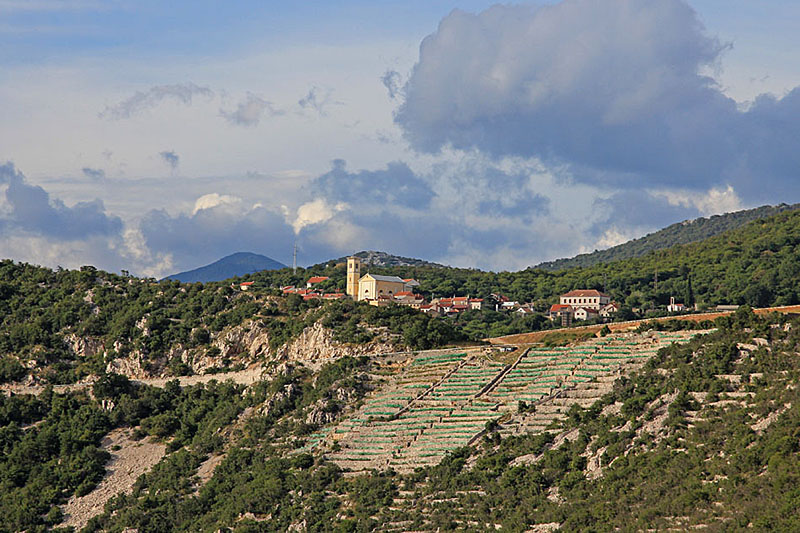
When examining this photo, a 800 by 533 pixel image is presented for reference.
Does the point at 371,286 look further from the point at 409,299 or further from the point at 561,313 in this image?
the point at 561,313

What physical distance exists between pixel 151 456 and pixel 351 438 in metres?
14.3

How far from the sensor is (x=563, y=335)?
7456 cm

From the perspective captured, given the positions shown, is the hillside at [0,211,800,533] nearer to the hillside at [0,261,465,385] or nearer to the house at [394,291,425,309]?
the hillside at [0,261,465,385]

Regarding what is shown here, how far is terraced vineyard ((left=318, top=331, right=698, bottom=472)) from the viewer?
190ft

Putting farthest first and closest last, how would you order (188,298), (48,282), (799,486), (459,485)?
(48,282) → (188,298) → (459,485) → (799,486)

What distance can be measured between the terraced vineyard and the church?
3451 cm

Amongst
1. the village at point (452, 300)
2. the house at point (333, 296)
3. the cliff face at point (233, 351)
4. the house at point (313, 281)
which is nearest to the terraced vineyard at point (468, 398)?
the cliff face at point (233, 351)

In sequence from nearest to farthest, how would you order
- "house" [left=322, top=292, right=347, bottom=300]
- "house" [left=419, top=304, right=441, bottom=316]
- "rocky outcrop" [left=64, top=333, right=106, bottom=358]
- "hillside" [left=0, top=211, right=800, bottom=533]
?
"hillside" [left=0, top=211, right=800, bottom=533]
"rocky outcrop" [left=64, top=333, right=106, bottom=358]
"house" [left=322, top=292, right=347, bottom=300]
"house" [left=419, top=304, right=441, bottom=316]

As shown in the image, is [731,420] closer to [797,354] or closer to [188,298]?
[797,354]

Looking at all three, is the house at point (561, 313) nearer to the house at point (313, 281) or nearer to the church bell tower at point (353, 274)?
the church bell tower at point (353, 274)

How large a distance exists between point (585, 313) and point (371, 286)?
20.1 metres

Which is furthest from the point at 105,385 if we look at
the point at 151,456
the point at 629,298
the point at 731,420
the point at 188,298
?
the point at 629,298

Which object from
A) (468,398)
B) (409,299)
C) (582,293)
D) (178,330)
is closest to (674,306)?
(582,293)

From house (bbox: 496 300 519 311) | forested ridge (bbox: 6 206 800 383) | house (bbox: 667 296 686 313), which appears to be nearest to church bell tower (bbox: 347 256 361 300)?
forested ridge (bbox: 6 206 800 383)
